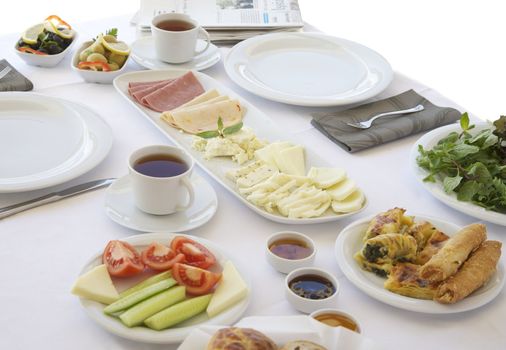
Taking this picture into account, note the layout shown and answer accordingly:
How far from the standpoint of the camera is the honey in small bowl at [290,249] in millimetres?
1357

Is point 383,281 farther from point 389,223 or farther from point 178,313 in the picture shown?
point 178,313

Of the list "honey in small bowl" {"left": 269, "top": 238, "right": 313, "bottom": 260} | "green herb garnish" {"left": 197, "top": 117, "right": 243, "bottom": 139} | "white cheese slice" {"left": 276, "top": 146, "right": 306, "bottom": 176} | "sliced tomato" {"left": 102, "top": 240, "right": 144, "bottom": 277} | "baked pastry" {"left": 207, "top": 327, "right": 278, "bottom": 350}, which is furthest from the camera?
"green herb garnish" {"left": 197, "top": 117, "right": 243, "bottom": 139}

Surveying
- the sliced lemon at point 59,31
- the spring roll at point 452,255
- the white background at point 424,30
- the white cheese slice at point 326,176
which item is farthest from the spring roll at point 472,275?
the white background at point 424,30

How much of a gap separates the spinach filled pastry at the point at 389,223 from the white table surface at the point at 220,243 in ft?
0.32

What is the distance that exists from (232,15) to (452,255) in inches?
54.0

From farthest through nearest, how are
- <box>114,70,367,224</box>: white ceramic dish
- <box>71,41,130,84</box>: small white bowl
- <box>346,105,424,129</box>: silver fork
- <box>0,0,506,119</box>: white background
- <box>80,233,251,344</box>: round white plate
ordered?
<box>0,0,506,119</box>: white background, <box>71,41,130,84</box>: small white bowl, <box>346,105,424,129</box>: silver fork, <box>114,70,367,224</box>: white ceramic dish, <box>80,233,251,344</box>: round white plate

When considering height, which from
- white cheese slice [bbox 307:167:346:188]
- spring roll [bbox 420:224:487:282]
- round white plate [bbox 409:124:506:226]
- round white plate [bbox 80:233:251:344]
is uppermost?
spring roll [bbox 420:224:487:282]

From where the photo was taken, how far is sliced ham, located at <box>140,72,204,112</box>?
6.19 ft

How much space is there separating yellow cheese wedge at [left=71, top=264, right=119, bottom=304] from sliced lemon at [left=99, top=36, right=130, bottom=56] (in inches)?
39.3

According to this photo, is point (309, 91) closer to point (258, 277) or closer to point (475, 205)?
point (475, 205)

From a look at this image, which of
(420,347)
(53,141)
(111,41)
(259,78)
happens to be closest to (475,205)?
(420,347)

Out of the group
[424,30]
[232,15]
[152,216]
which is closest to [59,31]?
[232,15]

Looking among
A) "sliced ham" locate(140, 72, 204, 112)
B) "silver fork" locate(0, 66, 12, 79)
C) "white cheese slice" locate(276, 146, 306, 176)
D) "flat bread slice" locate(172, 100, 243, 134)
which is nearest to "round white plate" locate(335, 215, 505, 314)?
"white cheese slice" locate(276, 146, 306, 176)

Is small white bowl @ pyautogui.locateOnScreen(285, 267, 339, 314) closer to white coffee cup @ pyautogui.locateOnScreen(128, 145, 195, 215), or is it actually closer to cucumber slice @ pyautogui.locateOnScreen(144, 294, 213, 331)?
cucumber slice @ pyautogui.locateOnScreen(144, 294, 213, 331)
